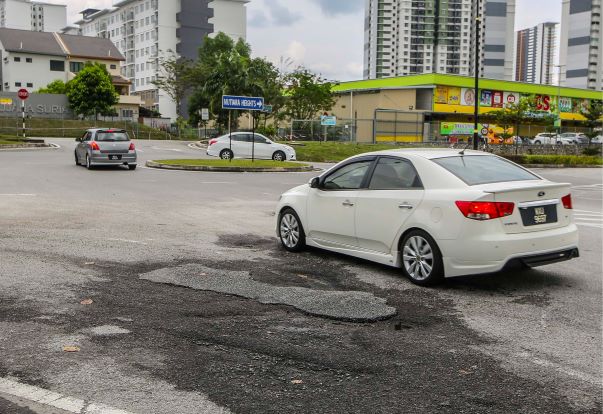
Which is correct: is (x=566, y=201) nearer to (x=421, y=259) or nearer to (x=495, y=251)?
(x=495, y=251)

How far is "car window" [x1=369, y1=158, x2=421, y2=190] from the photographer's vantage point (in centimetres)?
779

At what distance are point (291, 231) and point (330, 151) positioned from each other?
31.0m

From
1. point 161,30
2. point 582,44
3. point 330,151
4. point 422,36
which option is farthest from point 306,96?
point 422,36

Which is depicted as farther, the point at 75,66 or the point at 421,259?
the point at 75,66

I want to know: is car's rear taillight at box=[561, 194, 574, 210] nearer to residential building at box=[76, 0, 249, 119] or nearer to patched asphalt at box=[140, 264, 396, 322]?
patched asphalt at box=[140, 264, 396, 322]

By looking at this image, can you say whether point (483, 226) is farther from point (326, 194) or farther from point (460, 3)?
point (460, 3)

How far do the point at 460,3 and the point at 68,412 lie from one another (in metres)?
167

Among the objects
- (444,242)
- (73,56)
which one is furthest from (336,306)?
(73,56)

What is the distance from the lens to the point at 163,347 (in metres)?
5.05

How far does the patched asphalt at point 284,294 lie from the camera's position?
6168mm

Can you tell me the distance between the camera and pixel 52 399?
4.03m

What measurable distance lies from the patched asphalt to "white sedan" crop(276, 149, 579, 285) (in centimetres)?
99

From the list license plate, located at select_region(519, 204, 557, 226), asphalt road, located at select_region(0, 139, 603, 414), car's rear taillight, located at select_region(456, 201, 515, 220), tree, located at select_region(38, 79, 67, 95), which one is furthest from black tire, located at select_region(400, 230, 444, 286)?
tree, located at select_region(38, 79, 67, 95)

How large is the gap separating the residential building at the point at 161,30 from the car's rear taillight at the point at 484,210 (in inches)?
4148
